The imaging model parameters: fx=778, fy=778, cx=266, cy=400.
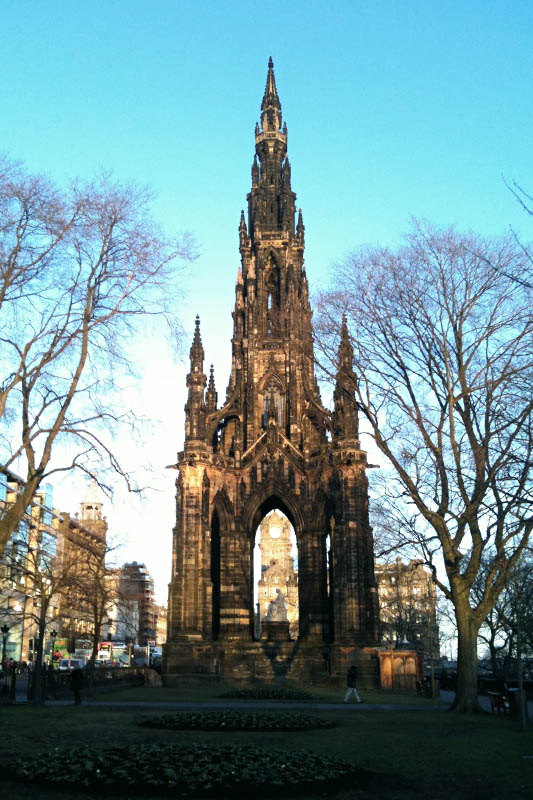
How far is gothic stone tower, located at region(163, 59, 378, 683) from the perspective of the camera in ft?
129

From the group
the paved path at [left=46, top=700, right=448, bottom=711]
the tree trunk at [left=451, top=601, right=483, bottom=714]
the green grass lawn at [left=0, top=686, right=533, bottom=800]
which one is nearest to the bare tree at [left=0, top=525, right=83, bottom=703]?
the paved path at [left=46, top=700, right=448, bottom=711]

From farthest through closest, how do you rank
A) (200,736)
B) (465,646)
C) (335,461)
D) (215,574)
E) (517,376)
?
1. (215,574)
2. (335,461)
3. (465,646)
4. (517,376)
5. (200,736)

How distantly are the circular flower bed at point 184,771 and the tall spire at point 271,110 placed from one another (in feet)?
167

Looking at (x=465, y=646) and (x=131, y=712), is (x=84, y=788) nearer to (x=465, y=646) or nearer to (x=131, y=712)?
(x=131, y=712)

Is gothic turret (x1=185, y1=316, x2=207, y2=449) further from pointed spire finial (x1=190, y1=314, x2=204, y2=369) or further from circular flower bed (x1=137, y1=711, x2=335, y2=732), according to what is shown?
circular flower bed (x1=137, y1=711, x2=335, y2=732)

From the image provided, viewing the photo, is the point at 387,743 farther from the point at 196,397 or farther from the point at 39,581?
the point at 196,397

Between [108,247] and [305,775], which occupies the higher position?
[108,247]

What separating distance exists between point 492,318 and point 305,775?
53.0ft

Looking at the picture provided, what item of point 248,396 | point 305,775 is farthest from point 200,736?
point 248,396

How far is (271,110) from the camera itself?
5666 cm

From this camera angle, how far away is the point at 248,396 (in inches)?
1828

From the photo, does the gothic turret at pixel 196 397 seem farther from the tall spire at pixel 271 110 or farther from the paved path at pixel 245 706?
the tall spire at pixel 271 110

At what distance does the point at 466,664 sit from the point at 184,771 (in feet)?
48.3

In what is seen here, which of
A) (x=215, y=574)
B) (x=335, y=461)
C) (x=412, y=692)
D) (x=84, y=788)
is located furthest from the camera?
(x=215, y=574)
